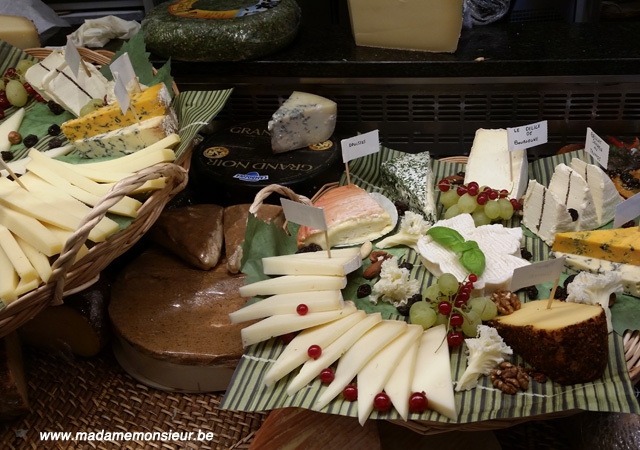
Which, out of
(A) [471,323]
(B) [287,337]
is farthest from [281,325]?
(A) [471,323]

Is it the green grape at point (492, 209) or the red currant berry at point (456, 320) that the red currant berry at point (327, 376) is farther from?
the green grape at point (492, 209)

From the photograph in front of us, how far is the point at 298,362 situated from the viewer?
1.44 meters

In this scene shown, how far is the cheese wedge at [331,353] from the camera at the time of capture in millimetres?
1409

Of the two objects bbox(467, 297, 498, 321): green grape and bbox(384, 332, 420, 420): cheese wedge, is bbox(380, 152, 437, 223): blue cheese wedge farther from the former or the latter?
bbox(384, 332, 420, 420): cheese wedge

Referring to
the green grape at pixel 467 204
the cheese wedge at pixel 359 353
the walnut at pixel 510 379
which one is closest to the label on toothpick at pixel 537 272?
the walnut at pixel 510 379

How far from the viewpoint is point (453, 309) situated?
1544mm

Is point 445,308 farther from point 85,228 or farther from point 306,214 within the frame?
point 85,228

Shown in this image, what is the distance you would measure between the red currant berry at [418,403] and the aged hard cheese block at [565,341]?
0.96 ft

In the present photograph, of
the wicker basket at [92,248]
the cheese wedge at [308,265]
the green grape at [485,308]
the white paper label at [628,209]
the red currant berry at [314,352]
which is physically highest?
the wicker basket at [92,248]

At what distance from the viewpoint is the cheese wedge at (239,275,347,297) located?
5.28 feet

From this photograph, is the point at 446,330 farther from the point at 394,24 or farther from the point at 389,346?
the point at 394,24

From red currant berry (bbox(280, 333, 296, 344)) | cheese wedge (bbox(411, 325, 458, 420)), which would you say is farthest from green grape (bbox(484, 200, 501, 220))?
red currant berry (bbox(280, 333, 296, 344))

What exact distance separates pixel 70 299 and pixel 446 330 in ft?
3.83

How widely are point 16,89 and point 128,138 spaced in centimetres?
75
